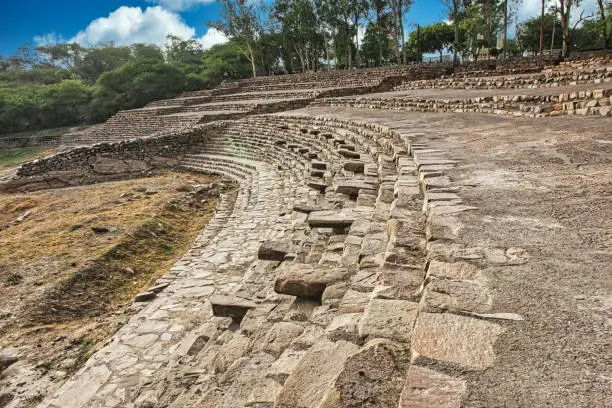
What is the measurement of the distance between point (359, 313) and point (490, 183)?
5.94 ft

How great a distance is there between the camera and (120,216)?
8.50 metres

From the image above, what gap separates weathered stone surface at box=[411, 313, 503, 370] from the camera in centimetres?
134

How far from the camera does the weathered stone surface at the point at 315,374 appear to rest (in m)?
1.46

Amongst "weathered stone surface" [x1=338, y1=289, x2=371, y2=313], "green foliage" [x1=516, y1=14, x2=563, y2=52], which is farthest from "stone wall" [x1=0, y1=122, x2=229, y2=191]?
"green foliage" [x1=516, y1=14, x2=563, y2=52]

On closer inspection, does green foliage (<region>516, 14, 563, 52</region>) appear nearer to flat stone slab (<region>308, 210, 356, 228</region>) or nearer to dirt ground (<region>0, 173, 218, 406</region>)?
dirt ground (<region>0, 173, 218, 406</region>)

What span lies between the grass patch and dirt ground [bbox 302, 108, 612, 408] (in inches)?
976

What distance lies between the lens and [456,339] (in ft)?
4.73

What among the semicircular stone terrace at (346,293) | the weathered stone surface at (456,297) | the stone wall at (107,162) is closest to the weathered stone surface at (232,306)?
the semicircular stone terrace at (346,293)

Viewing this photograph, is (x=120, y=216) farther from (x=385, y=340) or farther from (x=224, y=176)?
(x=385, y=340)

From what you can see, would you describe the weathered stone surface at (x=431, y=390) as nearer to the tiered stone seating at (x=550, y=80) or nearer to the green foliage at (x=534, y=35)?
the tiered stone seating at (x=550, y=80)

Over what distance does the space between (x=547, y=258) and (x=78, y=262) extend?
21.2 ft

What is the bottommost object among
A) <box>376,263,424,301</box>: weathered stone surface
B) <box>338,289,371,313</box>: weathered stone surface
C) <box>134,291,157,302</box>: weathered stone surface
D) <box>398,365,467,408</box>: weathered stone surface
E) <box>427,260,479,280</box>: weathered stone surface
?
<box>134,291,157,302</box>: weathered stone surface

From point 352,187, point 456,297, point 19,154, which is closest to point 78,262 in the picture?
point 352,187

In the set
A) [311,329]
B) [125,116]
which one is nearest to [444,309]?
[311,329]
